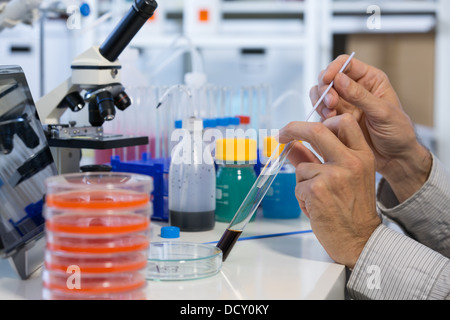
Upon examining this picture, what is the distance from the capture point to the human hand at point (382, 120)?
46.4 inches

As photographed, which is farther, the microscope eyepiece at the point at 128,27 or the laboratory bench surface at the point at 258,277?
the microscope eyepiece at the point at 128,27

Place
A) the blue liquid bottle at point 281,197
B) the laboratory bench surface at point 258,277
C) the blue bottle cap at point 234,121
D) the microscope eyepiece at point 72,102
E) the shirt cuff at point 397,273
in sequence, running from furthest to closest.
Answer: the blue bottle cap at point 234,121
the blue liquid bottle at point 281,197
the microscope eyepiece at point 72,102
the shirt cuff at point 397,273
the laboratory bench surface at point 258,277

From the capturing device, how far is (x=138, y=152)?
1507mm

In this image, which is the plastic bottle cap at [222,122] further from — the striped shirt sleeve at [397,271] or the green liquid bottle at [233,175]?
the striped shirt sleeve at [397,271]

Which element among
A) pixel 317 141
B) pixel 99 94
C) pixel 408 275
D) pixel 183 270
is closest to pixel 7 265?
pixel 183 270

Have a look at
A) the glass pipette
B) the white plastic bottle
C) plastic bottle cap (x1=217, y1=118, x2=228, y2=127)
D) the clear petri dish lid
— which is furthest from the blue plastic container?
the clear petri dish lid

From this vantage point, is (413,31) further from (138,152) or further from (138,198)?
(138,198)

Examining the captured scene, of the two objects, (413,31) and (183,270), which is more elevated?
(413,31)

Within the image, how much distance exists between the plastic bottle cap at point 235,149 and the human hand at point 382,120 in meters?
0.18

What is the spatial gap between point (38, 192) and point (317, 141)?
1.54 ft

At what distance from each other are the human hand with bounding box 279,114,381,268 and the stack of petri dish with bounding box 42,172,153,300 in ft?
1.14

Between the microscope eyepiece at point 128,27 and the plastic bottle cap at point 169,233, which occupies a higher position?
the microscope eyepiece at point 128,27

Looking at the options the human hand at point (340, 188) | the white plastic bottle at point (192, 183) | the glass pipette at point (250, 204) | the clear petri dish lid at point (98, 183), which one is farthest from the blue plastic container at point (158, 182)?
the clear petri dish lid at point (98, 183)

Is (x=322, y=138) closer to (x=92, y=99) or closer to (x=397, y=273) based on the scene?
(x=397, y=273)
